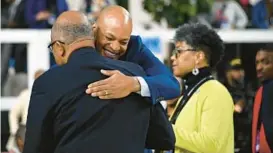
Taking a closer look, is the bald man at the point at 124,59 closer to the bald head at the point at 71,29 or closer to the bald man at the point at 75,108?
the bald man at the point at 75,108

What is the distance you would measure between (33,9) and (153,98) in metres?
6.87

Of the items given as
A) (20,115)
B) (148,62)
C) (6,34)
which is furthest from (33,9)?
(148,62)

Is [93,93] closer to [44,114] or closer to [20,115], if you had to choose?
[44,114]

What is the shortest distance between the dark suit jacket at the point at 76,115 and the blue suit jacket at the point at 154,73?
0.21m

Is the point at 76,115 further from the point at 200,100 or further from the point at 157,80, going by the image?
the point at 200,100

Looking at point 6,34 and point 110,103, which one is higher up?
point 110,103

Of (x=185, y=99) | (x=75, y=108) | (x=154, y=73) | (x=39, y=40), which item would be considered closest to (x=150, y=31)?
(x=39, y=40)

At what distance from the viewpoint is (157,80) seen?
4012mm

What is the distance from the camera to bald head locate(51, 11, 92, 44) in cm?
373

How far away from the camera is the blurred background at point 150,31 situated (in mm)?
9531

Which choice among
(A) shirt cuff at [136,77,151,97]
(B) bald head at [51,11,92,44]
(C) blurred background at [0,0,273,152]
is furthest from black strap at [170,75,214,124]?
(C) blurred background at [0,0,273,152]

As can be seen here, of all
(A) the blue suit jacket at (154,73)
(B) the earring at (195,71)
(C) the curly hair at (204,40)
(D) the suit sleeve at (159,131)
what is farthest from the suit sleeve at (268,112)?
(D) the suit sleeve at (159,131)

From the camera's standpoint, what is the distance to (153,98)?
3881 mm

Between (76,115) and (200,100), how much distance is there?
142 cm
